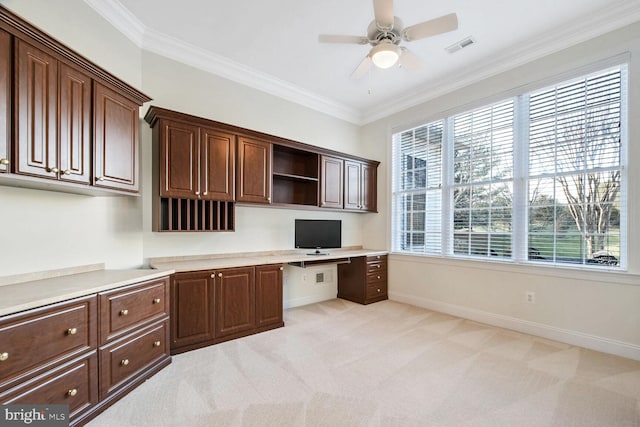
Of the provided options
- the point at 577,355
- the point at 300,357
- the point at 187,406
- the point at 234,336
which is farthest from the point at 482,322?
the point at 187,406

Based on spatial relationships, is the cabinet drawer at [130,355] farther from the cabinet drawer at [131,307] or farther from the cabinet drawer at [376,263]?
the cabinet drawer at [376,263]

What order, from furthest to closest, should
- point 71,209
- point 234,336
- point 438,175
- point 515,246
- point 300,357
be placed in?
point 438,175, point 515,246, point 234,336, point 300,357, point 71,209

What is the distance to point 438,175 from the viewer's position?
13.9 ft

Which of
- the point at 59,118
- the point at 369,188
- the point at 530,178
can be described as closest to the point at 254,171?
the point at 59,118

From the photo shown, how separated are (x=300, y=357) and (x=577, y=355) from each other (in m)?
2.66

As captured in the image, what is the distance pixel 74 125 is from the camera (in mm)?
1997

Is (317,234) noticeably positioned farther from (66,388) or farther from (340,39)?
(66,388)

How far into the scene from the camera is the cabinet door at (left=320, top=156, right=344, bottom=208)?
13.8ft

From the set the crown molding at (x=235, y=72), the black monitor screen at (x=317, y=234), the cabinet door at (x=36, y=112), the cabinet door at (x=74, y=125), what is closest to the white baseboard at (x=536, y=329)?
the black monitor screen at (x=317, y=234)

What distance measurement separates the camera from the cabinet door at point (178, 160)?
2.83 metres

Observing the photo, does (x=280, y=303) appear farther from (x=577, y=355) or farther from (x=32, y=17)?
(x=32, y=17)

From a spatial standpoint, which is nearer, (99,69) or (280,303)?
(99,69)

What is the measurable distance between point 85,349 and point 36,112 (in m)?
1.52

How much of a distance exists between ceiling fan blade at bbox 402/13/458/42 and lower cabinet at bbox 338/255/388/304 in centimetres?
300
